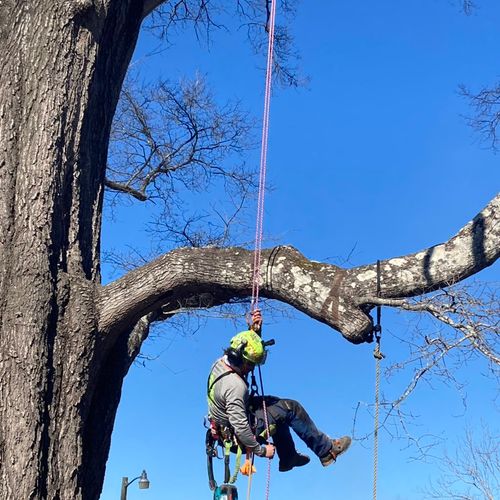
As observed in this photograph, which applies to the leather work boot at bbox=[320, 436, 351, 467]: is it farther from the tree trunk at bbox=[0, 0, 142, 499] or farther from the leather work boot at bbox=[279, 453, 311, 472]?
the tree trunk at bbox=[0, 0, 142, 499]

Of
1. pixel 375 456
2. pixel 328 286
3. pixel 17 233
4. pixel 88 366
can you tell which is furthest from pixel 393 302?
pixel 17 233

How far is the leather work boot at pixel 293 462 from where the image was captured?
18.8ft

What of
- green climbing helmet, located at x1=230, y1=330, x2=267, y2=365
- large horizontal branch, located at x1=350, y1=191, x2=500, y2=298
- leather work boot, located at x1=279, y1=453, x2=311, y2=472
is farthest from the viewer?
leather work boot, located at x1=279, y1=453, x2=311, y2=472

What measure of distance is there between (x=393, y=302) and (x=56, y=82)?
2474 mm

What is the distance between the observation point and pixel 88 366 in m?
5.08

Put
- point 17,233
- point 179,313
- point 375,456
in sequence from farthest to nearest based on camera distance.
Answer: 1. point 179,313
2. point 17,233
3. point 375,456

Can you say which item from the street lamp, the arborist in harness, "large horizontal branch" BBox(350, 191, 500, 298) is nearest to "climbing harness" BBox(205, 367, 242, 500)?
the arborist in harness

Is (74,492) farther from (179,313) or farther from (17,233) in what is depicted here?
(179,313)

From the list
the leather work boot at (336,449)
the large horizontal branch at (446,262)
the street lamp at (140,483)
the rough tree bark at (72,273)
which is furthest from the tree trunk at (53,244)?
the street lamp at (140,483)

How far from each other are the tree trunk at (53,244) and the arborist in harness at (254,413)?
0.74m

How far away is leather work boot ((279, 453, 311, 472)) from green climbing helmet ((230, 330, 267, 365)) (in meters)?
0.94

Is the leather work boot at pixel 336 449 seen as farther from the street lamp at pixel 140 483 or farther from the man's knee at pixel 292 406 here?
the street lamp at pixel 140 483

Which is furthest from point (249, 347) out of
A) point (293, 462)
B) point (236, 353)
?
point (293, 462)

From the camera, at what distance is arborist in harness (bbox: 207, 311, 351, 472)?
5.16 m
